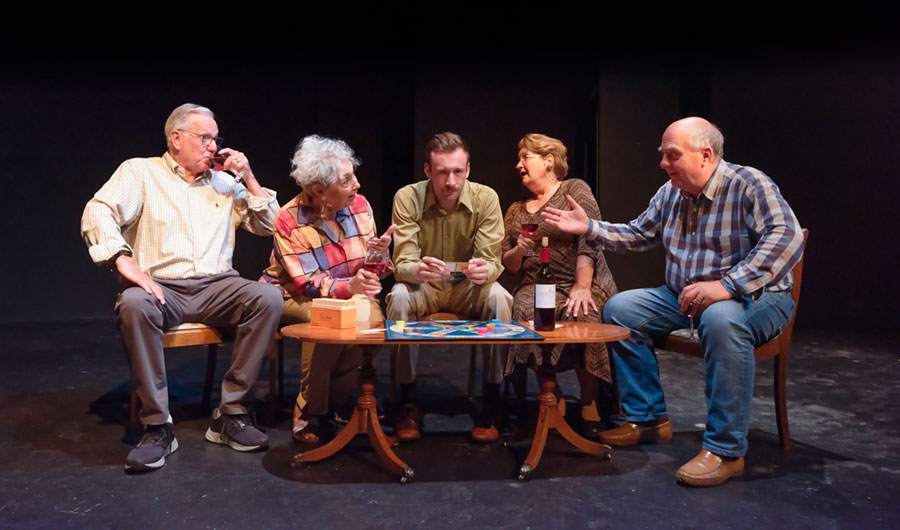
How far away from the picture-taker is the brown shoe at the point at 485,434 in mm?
2762

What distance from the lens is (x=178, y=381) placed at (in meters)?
3.93

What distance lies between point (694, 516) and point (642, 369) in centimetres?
81

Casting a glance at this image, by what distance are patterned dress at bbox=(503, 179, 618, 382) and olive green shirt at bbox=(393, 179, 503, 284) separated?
16 centimetres

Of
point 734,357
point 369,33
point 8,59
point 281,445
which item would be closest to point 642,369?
point 734,357

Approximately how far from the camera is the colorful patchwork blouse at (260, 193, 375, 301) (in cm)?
286

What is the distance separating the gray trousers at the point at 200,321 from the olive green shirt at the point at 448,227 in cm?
64

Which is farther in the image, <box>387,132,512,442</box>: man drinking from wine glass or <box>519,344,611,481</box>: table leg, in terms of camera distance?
<box>387,132,512,442</box>: man drinking from wine glass

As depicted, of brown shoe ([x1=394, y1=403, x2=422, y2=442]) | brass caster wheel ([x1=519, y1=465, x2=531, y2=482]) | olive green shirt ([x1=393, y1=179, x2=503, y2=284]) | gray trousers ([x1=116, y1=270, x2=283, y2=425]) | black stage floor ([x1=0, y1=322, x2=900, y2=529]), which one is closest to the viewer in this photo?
black stage floor ([x1=0, y1=322, x2=900, y2=529])

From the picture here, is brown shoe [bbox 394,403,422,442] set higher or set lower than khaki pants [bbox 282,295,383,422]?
lower

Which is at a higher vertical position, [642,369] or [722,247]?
[722,247]

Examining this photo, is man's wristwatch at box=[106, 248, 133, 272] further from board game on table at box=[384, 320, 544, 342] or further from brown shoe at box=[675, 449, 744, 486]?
brown shoe at box=[675, 449, 744, 486]

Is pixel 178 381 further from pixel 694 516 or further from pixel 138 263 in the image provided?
pixel 694 516

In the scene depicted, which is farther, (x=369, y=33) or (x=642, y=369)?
(x=369, y=33)

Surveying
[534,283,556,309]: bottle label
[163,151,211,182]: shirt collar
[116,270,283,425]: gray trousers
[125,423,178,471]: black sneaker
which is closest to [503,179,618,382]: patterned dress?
[534,283,556,309]: bottle label
